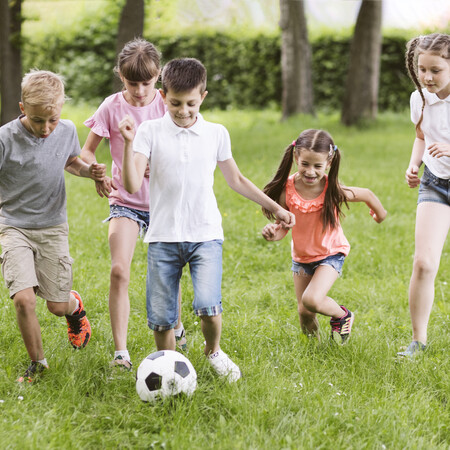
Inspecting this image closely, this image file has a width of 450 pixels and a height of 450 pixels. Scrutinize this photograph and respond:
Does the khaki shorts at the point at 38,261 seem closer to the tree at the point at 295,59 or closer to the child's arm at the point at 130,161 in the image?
the child's arm at the point at 130,161

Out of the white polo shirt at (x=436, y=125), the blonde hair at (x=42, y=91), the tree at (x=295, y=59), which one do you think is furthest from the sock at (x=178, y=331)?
the tree at (x=295, y=59)

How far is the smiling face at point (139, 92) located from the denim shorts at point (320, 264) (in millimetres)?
1476

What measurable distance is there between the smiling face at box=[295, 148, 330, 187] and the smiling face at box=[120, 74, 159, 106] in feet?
3.34

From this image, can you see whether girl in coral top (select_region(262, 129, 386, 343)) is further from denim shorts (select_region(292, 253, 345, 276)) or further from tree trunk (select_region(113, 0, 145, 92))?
tree trunk (select_region(113, 0, 145, 92))

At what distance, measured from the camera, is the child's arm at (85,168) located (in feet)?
12.7

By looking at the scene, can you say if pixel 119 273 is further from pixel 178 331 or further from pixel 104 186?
pixel 178 331

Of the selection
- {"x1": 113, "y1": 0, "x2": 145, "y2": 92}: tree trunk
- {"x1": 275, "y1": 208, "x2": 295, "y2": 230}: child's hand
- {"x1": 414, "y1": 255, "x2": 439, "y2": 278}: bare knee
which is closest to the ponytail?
{"x1": 275, "y1": 208, "x2": 295, "y2": 230}: child's hand

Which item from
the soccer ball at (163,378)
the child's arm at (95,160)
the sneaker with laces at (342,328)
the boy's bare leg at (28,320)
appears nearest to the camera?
the soccer ball at (163,378)

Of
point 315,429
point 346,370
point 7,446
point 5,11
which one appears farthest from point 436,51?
point 5,11

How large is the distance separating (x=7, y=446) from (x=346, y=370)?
2047 millimetres

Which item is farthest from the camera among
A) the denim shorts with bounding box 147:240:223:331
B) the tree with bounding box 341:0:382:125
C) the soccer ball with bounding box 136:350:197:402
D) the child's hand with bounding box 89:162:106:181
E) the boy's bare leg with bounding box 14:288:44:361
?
the tree with bounding box 341:0:382:125

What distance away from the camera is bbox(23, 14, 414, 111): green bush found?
1975cm

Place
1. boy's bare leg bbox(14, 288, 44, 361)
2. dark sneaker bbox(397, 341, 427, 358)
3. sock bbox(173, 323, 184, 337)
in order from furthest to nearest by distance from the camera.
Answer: sock bbox(173, 323, 184, 337) < dark sneaker bbox(397, 341, 427, 358) < boy's bare leg bbox(14, 288, 44, 361)

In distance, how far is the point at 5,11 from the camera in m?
11.8
